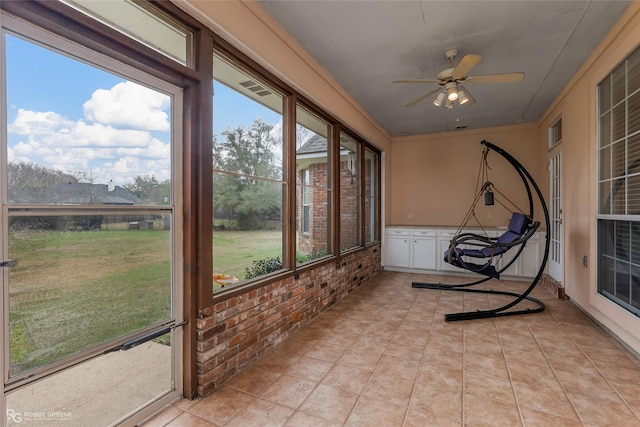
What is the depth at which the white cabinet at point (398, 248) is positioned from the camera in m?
5.71

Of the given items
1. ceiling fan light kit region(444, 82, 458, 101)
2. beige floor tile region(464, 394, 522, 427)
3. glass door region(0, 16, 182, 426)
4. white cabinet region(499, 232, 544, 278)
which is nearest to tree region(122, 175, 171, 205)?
glass door region(0, 16, 182, 426)

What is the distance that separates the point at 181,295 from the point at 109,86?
1250mm

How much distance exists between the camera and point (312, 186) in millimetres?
3633

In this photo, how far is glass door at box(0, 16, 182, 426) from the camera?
1.25 metres

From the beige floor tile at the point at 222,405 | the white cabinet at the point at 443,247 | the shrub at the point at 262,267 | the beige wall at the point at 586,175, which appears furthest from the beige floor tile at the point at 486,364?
the white cabinet at the point at 443,247

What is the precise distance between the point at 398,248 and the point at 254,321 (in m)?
3.96

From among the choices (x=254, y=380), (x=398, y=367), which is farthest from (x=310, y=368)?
(x=398, y=367)

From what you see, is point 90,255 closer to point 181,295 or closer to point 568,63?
point 181,295

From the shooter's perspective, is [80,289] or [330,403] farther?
[330,403]

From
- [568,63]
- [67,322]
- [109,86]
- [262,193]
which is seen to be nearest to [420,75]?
[568,63]

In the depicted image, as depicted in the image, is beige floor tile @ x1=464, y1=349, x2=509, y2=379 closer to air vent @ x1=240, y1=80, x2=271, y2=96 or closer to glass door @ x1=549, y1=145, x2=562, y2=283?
glass door @ x1=549, y1=145, x2=562, y2=283

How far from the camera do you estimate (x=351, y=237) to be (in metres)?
4.63

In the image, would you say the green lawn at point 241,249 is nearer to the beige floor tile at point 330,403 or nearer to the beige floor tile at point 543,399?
the beige floor tile at point 330,403

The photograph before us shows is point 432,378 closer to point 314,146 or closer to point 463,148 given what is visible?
point 314,146
